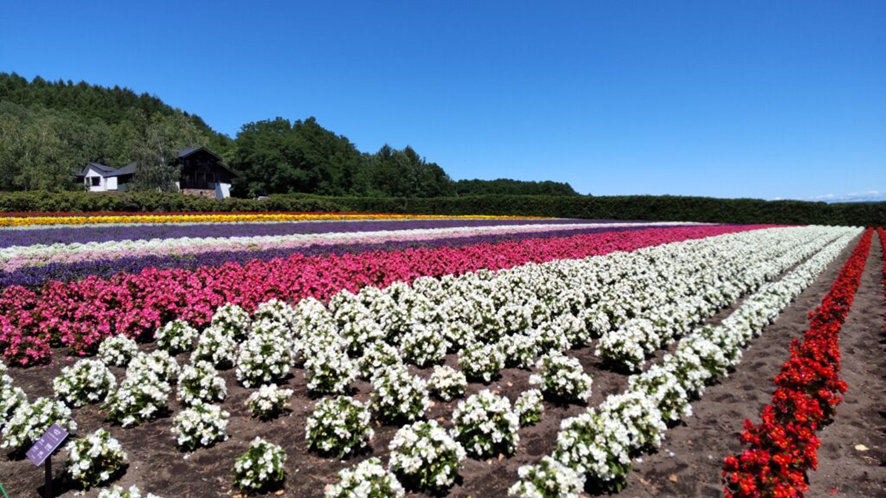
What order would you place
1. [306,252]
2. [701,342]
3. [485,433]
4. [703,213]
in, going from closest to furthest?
[485,433] < [701,342] < [306,252] < [703,213]

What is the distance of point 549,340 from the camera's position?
7.35m

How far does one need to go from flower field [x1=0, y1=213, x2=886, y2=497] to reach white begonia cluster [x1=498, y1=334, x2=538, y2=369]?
31mm

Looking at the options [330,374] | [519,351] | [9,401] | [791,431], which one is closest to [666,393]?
[791,431]

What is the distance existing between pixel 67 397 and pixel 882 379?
10.9 m

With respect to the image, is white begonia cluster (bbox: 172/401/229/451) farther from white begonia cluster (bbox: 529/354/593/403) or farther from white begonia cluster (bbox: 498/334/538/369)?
white begonia cluster (bbox: 498/334/538/369)

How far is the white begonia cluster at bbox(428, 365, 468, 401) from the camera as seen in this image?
572cm

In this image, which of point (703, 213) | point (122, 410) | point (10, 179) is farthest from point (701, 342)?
point (10, 179)

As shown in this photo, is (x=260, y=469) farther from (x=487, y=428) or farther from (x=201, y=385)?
(x=201, y=385)

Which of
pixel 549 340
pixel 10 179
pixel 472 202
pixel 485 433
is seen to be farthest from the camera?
pixel 10 179

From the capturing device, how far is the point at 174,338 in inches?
271

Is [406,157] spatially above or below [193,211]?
above

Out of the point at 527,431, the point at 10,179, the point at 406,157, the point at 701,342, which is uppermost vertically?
the point at 406,157

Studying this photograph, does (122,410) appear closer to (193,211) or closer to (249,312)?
(249,312)

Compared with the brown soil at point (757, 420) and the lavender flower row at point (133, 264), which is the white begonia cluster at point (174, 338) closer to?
the lavender flower row at point (133, 264)
